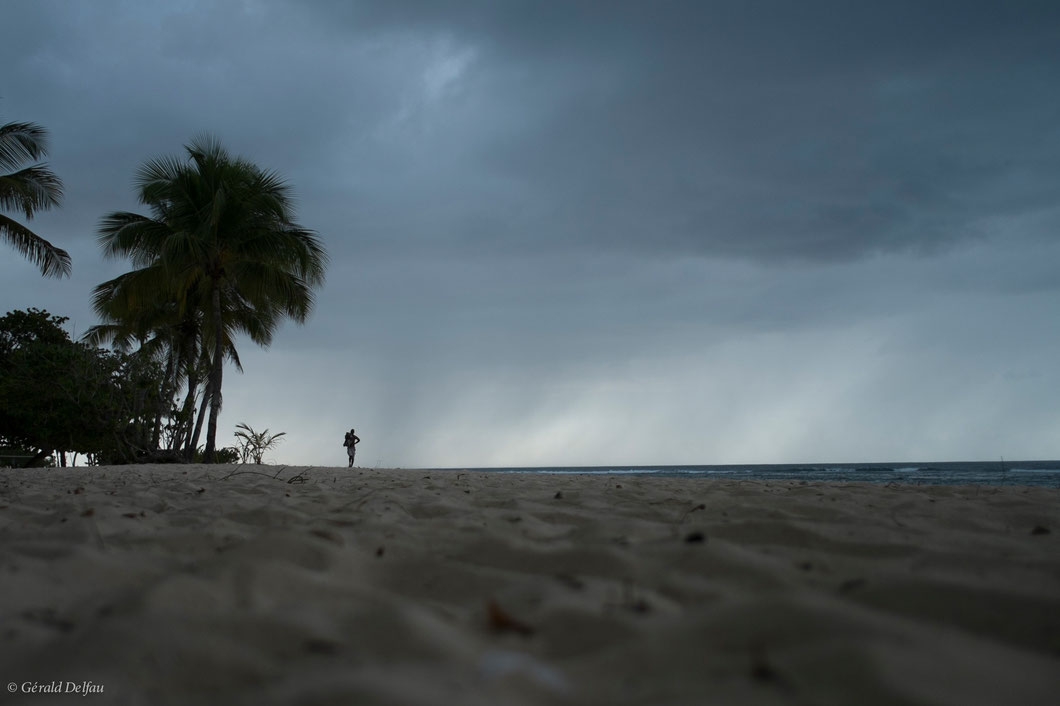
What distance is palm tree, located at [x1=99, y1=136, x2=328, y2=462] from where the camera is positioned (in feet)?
45.9

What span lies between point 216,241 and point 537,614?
596 inches

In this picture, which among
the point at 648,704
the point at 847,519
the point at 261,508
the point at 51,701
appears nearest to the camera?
the point at 648,704

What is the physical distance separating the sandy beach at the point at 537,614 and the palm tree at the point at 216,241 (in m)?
13.4

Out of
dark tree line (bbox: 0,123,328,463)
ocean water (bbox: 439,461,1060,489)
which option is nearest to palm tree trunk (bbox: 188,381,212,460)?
dark tree line (bbox: 0,123,328,463)

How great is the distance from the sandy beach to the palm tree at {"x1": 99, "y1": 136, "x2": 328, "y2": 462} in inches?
526

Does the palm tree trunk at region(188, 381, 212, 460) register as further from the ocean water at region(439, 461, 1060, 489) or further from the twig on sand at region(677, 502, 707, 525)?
the twig on sand at region(677, 502, 707, 525)

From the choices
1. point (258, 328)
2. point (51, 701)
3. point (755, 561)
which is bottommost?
point (51, 701)

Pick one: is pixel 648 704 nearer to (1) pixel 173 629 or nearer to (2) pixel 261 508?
(1) pixel 173 629

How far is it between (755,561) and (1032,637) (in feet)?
1.75

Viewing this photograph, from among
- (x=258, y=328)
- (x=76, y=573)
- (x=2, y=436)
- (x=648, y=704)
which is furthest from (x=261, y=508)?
(x=2, y=436)

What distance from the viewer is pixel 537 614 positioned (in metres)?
1.19

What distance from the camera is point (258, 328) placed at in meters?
17.4

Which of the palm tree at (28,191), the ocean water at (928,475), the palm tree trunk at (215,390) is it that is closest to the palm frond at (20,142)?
the palm tree at (28,191)

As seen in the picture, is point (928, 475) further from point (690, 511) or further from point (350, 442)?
point (690, 511)
